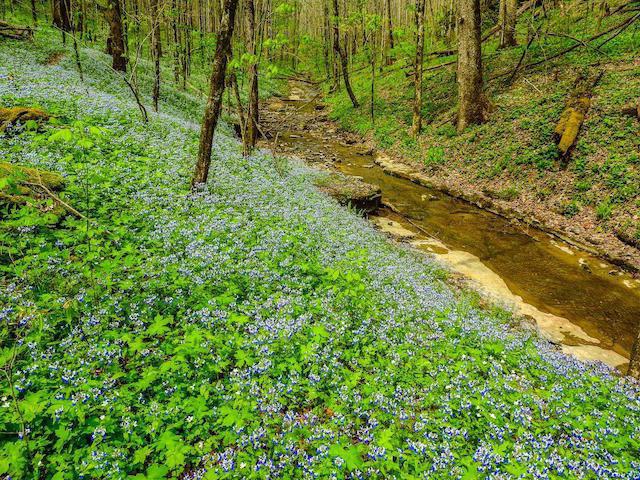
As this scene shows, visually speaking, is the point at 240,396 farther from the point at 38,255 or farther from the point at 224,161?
the point at 224,161

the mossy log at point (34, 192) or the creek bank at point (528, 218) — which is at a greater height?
the mossy log at point (34, 192)

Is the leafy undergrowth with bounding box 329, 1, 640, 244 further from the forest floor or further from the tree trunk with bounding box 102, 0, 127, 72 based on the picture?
the tree trunk with bounding box 102, 0, 127, 72

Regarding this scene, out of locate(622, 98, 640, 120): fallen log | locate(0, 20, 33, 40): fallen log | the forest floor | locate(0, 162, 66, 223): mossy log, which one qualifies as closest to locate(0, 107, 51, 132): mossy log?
locate(0, 162, 66, 223): mossy log

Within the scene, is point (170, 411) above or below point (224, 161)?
below

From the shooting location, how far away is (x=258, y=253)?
6.35 m

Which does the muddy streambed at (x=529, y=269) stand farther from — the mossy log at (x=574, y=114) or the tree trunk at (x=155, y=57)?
the tree trunk at (x=155, y=57)

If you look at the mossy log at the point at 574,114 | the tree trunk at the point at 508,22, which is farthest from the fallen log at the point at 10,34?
the tree trunk at the point at 508,22

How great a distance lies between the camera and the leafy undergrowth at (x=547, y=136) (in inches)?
472

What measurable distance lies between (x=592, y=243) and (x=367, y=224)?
7.17m

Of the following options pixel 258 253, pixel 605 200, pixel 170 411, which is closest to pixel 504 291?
pixel 605 200

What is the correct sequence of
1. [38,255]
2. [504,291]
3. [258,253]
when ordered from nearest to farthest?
[38,255], [258,253], [504,291]

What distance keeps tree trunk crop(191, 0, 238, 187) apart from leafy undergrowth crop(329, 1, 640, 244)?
649cm

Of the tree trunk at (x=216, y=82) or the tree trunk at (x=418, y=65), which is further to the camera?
the tree trunk at (x=418, y=65)

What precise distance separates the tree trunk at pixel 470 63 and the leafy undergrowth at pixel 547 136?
2.84 feet
